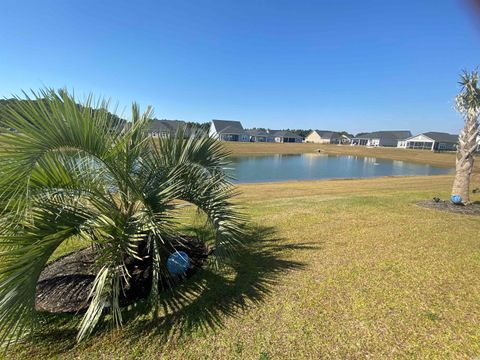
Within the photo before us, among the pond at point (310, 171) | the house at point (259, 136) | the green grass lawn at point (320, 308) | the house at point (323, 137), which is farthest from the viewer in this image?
the house at point (323, 137)

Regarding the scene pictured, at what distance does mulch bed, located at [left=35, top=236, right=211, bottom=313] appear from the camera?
10.6ft

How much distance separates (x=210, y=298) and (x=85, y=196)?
6.11ft

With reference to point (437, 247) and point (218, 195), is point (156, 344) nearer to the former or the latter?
point (218, 195)

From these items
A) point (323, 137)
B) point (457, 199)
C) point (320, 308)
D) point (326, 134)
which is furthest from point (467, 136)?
point (326, 134)

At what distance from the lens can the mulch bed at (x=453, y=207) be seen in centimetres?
744

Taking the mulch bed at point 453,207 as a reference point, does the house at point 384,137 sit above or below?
above

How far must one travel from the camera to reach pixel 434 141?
2719 inches

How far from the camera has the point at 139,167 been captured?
11.6 feet

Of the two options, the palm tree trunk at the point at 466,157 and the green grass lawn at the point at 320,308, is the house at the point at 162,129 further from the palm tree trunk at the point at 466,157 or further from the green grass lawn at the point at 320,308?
the palm tree trunk at the point at 466,157

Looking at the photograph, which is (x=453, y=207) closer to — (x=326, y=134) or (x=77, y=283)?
(x=77, y=283)

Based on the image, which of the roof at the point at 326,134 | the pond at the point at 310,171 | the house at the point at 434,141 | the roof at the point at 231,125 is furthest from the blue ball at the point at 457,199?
the roof at the point at 326,134

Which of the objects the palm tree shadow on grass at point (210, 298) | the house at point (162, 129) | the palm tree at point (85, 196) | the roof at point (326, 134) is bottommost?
the palm tree shadow on grass at point (210, 298)

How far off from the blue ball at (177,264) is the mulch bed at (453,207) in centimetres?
738

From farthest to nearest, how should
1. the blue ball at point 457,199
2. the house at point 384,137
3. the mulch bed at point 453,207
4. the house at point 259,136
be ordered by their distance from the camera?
the house at point 259,136, the house at point 384,137, the blue ball at point 457,199, the mulch bed at point 453,207
